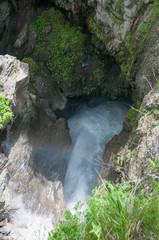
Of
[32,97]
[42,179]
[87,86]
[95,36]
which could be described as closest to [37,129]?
[32,97]

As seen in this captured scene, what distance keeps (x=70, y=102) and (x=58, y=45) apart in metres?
3.41

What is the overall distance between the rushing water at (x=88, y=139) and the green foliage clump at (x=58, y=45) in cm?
228

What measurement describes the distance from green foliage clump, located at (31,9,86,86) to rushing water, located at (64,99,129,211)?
2.28 meters

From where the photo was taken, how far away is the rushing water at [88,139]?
9.10 m

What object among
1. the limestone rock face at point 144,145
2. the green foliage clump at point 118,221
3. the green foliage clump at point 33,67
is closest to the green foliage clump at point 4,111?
the limestone rock face at point 144,145

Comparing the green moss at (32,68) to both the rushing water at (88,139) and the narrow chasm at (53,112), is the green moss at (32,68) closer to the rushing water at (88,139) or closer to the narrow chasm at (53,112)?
the narrow chasm at (53,112)

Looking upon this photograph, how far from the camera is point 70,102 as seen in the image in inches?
461

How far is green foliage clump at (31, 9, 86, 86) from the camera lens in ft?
35.2

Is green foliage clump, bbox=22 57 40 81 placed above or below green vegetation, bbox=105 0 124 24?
below

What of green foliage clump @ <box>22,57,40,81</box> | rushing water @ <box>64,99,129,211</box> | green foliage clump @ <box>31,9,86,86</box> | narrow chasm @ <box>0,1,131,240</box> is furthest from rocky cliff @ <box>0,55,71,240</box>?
green foliage clump @ <box>31,9,86,86</box>

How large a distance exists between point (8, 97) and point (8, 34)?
6.83 meters

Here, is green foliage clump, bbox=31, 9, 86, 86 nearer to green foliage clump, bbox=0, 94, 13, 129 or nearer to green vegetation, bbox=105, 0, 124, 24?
green vegetation, bbox=105, 0, 124, 24

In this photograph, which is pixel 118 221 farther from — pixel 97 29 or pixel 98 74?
pixel 98 74

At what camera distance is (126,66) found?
8219mm
